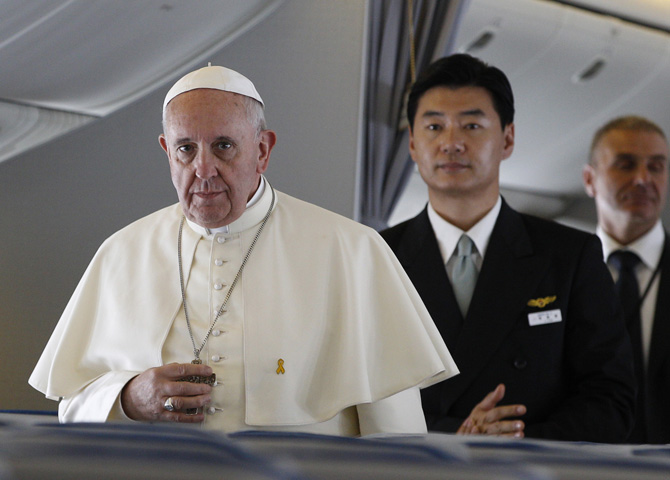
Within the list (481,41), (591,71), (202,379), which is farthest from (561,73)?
(202,379)

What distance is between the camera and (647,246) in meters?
3.30

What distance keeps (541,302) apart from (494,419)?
427 mm

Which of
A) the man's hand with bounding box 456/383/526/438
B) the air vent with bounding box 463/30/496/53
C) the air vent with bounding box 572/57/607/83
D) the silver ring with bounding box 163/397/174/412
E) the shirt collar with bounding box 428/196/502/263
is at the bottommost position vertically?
the man's hand with bounding box 456/383/526/438

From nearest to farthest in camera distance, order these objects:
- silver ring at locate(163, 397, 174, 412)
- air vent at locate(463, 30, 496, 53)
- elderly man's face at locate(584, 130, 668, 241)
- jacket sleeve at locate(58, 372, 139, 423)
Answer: silver ring at locate(163, 397, 174, 412), jacket sleeve at locate(58, 372, 139, 423), elderly man's face at locate(584, 130, 668, 241), air vent at locate(463, 30, 496, 53)

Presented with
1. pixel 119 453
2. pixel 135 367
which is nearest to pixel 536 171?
pixel 135 367

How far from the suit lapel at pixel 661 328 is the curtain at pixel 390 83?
1.89 m

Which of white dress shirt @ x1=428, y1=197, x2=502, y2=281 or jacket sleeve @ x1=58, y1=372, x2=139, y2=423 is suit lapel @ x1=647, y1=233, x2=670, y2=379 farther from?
jacket sleeve @ x1=58, y1=372, x2=139, y2=423

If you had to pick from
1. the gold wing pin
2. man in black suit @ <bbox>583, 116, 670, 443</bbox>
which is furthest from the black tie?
the gold wing pin

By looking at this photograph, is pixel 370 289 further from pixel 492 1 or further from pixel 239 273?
pixel 492 1

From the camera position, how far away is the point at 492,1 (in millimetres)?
7699

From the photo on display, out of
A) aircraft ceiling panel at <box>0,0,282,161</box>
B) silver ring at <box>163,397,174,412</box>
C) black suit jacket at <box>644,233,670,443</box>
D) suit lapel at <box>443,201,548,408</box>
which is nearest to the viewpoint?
silver ring at <box>163,397,174,412</box>

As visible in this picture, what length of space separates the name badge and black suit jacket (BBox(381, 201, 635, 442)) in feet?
0.04

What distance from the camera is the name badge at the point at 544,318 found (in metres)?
2.38

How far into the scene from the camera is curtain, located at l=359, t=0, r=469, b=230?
15.1 feet
